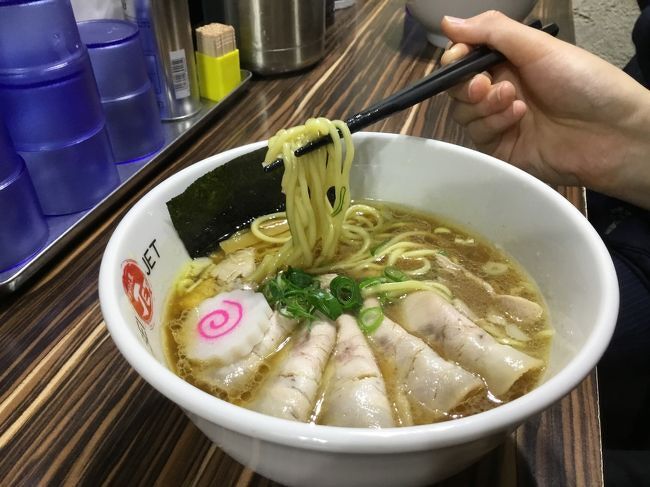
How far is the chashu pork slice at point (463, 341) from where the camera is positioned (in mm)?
871

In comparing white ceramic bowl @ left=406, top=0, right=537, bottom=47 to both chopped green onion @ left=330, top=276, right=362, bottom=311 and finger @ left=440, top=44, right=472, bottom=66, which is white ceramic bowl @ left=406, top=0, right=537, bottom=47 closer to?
finger @ left=440, top=44, right=472, bottom=66

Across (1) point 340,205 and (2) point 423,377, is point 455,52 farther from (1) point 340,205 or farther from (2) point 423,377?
(2) point 423,377

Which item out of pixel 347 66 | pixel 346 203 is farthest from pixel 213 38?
pixel 346 203

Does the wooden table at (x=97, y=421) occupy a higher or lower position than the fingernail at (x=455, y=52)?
lower

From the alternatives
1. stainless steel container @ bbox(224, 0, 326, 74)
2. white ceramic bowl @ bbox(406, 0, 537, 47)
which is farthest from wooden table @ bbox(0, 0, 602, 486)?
white ceramic bowl @ bbox(406, 0, 537, 47)

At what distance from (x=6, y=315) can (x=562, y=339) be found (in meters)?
1.10

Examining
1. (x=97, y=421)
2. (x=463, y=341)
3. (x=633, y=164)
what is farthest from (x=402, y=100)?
(x=97, y=421)

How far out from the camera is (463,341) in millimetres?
948

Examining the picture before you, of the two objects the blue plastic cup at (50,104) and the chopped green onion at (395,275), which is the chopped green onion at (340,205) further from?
the blue plastic cup at (50,104)

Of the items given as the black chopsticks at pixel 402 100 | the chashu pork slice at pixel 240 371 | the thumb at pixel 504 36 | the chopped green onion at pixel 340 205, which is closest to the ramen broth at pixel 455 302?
the chashu pork slice at pixel 240 371

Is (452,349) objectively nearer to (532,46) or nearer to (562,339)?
(562,339)

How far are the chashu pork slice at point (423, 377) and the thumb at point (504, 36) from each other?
30.9 inches

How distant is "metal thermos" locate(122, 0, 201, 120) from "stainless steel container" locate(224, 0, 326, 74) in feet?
0.96

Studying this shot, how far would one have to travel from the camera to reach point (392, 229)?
4.27 feet
